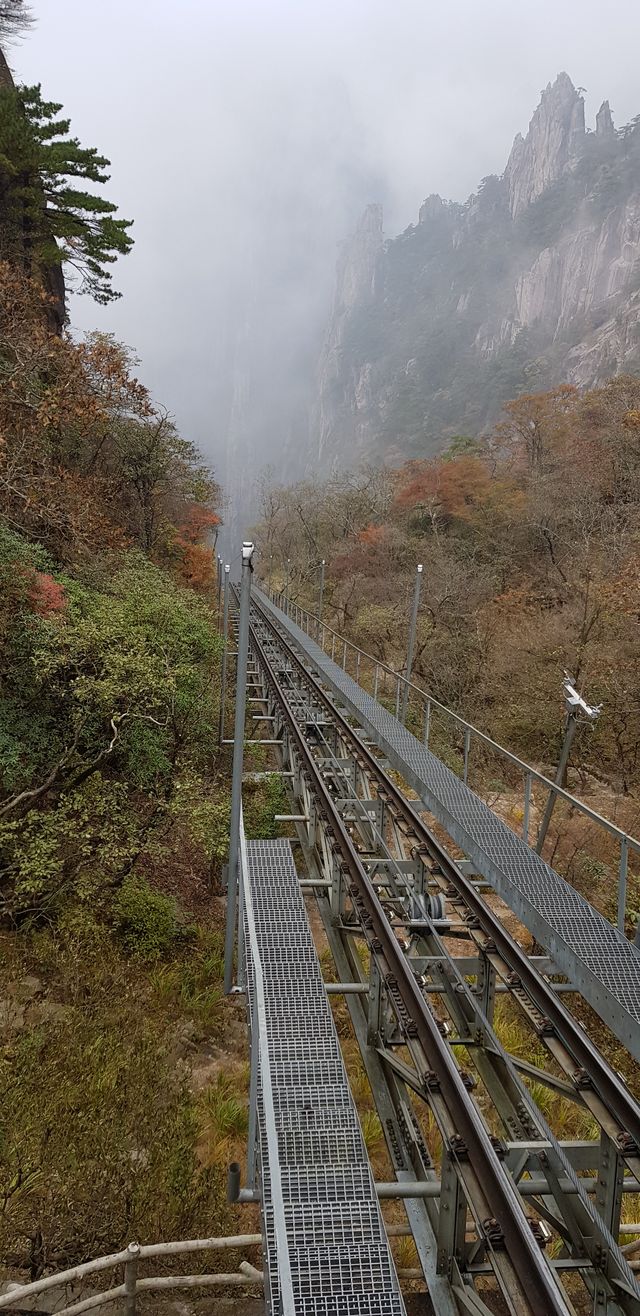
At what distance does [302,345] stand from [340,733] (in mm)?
201522

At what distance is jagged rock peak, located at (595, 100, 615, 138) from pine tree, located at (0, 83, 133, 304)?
110 m

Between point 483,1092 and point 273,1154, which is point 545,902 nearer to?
point 483,1092

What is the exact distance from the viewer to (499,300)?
320 ft

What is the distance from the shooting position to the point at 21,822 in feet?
28.5

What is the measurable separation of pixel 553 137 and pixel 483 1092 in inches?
5077

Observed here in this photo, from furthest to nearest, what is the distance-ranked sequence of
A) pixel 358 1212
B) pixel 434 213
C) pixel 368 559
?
1. pixel 434 213
2. pixel 368 559
3. pixel 358 1212

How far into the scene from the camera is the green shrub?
28.2ft

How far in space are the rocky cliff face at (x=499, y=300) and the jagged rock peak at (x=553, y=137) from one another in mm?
179

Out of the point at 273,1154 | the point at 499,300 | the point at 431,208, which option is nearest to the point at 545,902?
the point at 273,1154

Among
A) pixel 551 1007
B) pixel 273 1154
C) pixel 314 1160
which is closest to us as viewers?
pixel 273 1154

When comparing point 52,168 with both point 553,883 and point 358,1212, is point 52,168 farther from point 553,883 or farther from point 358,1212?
point 358,1212

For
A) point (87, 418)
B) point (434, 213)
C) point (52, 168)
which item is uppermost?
point (434, 213)

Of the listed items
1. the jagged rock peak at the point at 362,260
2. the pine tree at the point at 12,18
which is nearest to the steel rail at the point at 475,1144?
the pine tree at the point at 12,18

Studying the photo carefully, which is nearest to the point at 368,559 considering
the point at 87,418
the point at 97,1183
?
the point at 87,418
